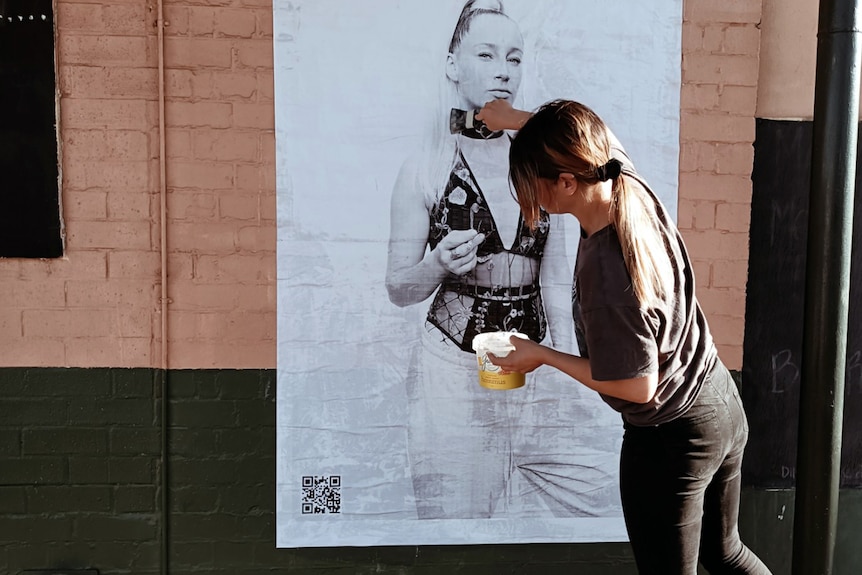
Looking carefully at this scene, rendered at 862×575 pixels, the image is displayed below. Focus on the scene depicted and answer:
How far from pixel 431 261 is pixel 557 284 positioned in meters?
0.57

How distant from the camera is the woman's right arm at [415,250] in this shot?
3.50m

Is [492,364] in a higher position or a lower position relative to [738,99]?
lower

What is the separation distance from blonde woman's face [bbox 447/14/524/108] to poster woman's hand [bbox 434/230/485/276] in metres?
0.56

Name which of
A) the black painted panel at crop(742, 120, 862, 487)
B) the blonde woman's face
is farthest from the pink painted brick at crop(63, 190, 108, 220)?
the black painted panel at crop(742, 120, 862, 487)

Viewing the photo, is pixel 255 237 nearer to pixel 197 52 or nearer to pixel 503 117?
pixel 197 52

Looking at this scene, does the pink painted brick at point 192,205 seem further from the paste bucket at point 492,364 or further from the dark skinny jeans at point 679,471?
the dark skinny jeans at point 679,471

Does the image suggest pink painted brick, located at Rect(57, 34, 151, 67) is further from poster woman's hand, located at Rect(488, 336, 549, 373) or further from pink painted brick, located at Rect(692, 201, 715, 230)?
pink painted brick, located at Rect(692, 201, 715, 230)

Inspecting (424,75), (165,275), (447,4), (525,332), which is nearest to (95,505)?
(165,275)

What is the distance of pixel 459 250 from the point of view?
139 inches

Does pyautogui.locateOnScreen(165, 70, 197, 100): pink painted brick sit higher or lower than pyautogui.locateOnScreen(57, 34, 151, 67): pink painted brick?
lower

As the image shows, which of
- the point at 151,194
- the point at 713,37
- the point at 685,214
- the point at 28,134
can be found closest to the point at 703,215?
the point at 685,214

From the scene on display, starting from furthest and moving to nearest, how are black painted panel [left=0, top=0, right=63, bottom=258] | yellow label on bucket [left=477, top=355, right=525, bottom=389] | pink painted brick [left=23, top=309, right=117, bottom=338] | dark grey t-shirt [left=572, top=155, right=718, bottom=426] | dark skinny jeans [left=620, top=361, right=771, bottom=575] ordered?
pink painted brick [left=23, top=309, right=117, bottom=338]
black painted panel [left=0, top=0, right=63, bottom=258]
yellow label on bucket [left=477, top=355, right=525, bottom=389]
dark skinny jeans [left=620, top=361, right=771, bottom=575]
dark grey t-shirt [left=572, top=155, right=718, bottom=426]

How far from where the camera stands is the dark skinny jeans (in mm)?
2387

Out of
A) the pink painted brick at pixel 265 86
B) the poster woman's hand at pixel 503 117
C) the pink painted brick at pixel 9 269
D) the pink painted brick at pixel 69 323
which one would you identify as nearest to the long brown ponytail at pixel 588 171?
the poster woman's hand at pixel 503 117
